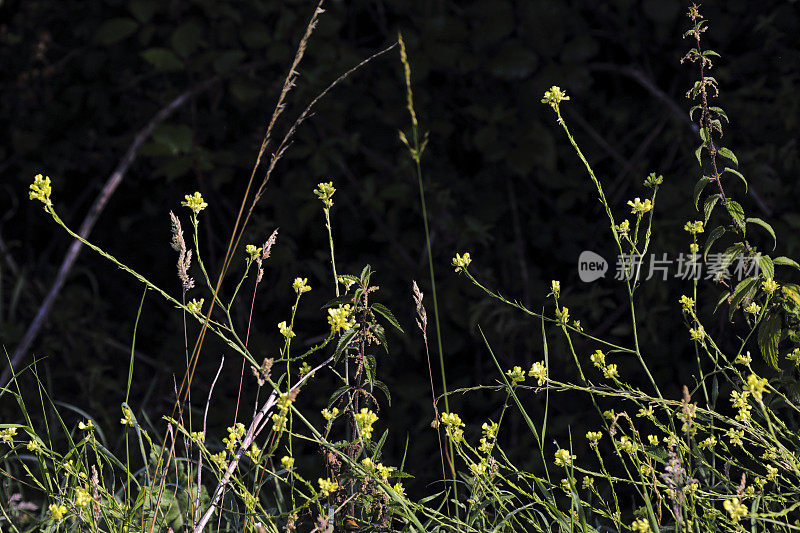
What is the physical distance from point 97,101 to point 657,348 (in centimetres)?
179

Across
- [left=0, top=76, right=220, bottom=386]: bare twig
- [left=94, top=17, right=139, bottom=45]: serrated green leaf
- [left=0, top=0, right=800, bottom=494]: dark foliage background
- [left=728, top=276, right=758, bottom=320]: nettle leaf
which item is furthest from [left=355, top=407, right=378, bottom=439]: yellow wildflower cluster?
[left=94, top=17, right=139, bottom=45]: serrated green leaf

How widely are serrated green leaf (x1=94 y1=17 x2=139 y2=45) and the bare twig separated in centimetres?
22

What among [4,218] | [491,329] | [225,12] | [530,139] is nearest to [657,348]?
[491,329]

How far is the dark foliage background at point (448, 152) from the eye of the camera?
2156mm

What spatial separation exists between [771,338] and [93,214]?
1.60 meters

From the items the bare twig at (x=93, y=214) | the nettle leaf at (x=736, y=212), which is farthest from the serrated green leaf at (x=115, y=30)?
the nettle leaf at (x=736, y=212)

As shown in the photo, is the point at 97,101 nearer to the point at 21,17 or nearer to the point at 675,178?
the point at 21,17

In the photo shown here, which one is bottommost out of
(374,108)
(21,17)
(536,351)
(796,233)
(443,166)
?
(536,351)

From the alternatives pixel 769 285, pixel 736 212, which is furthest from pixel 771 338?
pixel 736 212

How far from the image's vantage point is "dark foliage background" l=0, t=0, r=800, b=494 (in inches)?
84.9

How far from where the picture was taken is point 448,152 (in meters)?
2.36

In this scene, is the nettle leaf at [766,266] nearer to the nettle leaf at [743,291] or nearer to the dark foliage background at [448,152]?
the nettle leaf at [743,291]

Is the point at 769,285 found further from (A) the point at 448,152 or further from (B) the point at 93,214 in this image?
(B) the point at 93,214

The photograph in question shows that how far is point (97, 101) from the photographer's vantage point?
8.17 feet
